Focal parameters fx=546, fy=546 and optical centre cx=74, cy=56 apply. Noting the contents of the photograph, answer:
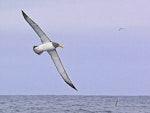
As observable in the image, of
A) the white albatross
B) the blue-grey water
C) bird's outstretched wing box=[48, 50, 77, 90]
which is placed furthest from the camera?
the blue-grey water

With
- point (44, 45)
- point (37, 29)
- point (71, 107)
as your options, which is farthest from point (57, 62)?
point (71, 107)

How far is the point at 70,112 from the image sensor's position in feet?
188

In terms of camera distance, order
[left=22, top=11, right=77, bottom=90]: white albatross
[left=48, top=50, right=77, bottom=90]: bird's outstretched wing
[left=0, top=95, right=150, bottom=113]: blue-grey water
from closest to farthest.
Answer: [left=22, top=11, right=77, bottom=90]: white albatross, [left=48, top=50, right=77, bottom=90]: bird's outstretched wing, [left=0, top=95, right=150, bottom=113]: blue-grey water

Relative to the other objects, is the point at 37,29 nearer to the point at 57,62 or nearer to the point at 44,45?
the point at 44,45

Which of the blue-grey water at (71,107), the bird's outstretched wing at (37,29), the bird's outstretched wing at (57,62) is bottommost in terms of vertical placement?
the bird's outstretched wing at (57,62)

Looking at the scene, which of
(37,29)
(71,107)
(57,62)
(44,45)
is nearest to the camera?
(44,45)

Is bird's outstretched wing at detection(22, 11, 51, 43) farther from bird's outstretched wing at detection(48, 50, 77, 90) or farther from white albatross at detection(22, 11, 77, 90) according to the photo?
bird's outstretched wing at detection(48, 50, 77, 90)

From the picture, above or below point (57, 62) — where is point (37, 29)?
above

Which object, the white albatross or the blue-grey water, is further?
the blue-grey water

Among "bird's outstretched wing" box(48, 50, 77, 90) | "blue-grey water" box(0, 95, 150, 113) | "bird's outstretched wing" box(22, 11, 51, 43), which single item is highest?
"blue-grey water" box(0, 95, 150, 113)

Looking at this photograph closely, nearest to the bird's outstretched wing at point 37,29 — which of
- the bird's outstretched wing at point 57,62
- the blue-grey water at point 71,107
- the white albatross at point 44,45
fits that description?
the white albatross at point 44,45

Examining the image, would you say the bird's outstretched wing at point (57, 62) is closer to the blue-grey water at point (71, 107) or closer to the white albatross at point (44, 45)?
the white albatross at point (44, 45)

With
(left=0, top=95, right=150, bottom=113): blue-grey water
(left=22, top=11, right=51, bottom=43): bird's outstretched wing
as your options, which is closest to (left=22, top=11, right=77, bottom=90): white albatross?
(left=22, top=11, right=51, bottom=43): bird's outstretched wing

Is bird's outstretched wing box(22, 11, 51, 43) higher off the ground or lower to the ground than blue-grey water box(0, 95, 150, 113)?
lower
